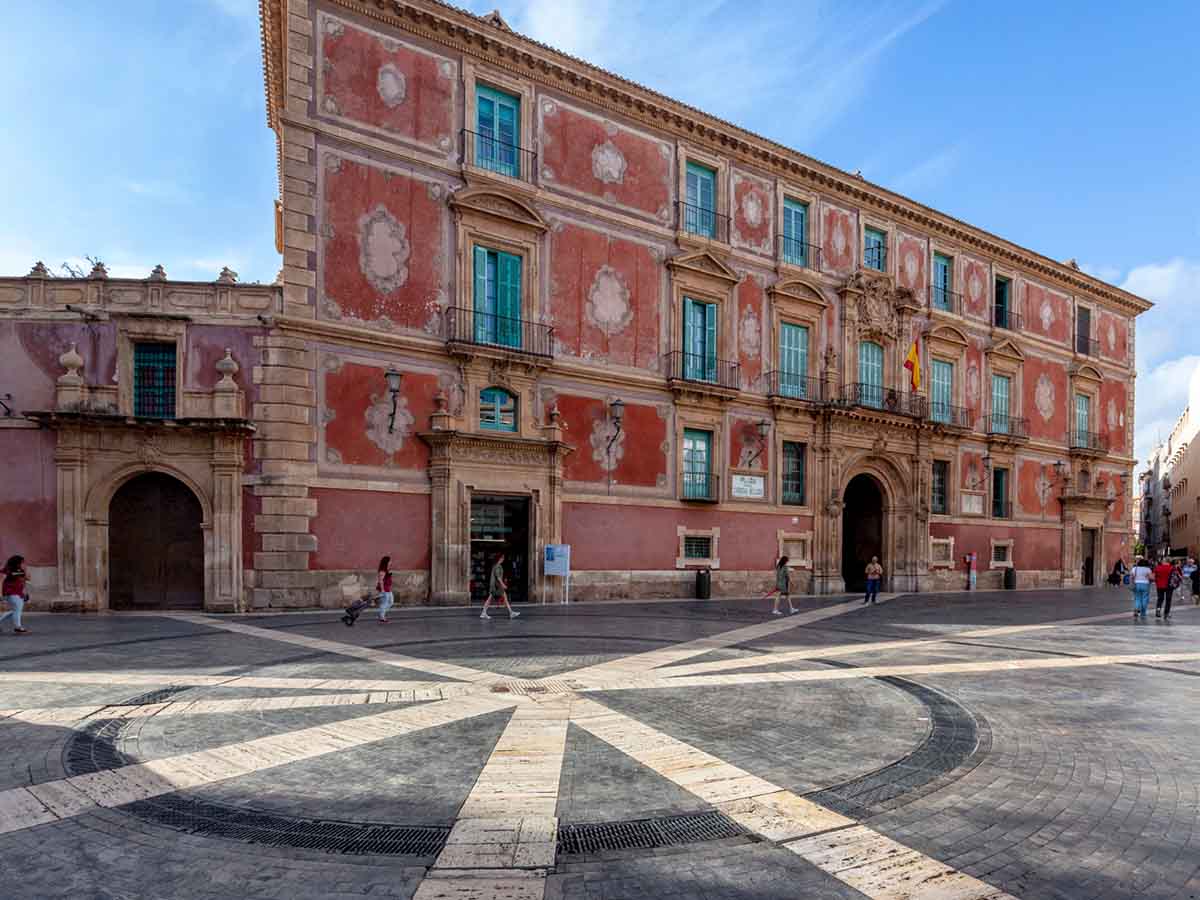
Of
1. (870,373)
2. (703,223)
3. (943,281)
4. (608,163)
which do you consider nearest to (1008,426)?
(943,281)

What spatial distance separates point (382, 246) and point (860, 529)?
2058 cm

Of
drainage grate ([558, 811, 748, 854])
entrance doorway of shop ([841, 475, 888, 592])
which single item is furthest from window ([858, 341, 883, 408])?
drainage grate ([558, 811, 748, 854])

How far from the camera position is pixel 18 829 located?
4.51 m

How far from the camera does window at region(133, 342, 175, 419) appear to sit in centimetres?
1639

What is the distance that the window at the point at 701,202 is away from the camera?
76.3ft

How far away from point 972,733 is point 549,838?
455 centimetres

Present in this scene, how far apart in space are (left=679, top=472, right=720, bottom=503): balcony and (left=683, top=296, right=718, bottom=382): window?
3024 mm

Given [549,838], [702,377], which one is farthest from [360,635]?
[702,377]

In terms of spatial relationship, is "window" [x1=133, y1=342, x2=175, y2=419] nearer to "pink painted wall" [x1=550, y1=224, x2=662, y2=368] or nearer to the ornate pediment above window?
the ornate pediment above window

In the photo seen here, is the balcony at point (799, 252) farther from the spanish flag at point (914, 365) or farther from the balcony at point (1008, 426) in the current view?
the balcony at point (1008, 426)

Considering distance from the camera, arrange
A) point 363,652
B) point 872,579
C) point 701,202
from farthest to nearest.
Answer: point 701,202 < point 872,579 < point 363,652

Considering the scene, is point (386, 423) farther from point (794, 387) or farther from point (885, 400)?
point (885, 400)

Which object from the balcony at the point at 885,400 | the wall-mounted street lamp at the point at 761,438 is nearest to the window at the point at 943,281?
the balcony at the point at 885,400

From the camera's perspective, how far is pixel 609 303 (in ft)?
70.3
